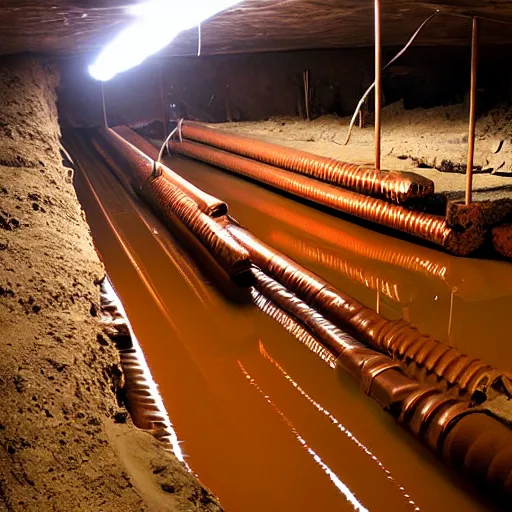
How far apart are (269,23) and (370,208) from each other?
1484 millimetres

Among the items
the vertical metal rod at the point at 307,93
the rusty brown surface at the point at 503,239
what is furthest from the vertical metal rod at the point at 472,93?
the vertical metal rod at the point at 307,93

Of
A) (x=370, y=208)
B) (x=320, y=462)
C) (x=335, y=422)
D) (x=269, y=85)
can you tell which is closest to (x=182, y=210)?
(x=370, y=208)

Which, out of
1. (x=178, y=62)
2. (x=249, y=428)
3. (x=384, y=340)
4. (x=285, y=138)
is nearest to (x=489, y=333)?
(x=384, y=340)

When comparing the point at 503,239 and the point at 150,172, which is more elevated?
the point at 150,172

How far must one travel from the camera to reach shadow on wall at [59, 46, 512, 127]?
19.3 feet

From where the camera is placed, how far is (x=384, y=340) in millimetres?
1928

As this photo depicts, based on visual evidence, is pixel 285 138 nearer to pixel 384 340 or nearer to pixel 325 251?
pixel 325 251

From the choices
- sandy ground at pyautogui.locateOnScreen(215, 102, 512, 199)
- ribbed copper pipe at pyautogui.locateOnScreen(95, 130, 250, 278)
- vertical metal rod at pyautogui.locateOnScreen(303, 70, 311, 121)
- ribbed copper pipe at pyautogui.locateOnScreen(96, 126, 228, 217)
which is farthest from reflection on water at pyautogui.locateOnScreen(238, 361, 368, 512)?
vertical metal rod at pyautogui.locateOnScreen(303, 70, 311, 121)

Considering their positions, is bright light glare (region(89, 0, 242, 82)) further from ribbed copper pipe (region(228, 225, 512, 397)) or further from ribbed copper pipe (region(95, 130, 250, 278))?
ribbed copper pipe (region(228, 225, 512, 397))

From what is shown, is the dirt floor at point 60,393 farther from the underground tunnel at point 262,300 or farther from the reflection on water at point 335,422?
the reflection on water at point 335,422

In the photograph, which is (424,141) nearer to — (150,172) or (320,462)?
(150,172)

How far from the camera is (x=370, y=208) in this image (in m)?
3.45

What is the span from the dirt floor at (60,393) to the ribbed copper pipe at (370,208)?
191cm

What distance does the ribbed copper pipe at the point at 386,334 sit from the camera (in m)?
1.62
